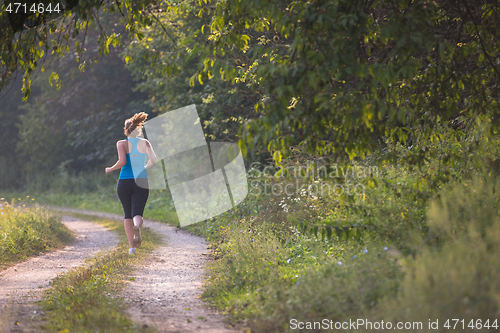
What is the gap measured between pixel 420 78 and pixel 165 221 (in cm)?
1037

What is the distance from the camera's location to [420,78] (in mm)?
5535

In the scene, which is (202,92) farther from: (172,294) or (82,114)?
(82,114)

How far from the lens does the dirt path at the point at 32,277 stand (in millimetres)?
4069

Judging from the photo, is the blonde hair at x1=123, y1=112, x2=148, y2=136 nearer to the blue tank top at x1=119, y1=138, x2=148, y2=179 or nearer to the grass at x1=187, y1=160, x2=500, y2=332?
the blue tank top at x1=119, y1=138, x2=148, y2=179

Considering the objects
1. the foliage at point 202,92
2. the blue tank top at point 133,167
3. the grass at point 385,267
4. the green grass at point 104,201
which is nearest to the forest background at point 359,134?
the grass at point 385,267

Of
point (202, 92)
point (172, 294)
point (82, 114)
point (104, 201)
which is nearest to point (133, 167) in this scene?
point (172, 294)

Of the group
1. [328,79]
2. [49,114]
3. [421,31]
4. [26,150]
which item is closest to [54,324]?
Result: [328,79]

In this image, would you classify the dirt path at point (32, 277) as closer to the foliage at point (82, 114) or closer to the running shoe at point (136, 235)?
the running shoe at point (136, 235)

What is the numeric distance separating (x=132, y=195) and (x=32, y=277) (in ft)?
6.07

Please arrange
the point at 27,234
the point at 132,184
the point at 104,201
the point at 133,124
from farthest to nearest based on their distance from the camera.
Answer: the point at 104,201 < the point at 27,234 < the point at 133,124 < the point at 132,184

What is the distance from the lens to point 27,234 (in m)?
8.46

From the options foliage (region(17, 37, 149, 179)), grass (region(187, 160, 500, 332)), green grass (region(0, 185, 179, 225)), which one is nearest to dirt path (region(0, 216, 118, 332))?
grass (region(187, 160, 500, 332))

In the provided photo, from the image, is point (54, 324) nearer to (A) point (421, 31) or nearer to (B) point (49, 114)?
(A) point (421, 31)

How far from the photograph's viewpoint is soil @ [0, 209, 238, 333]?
401 centimetres
